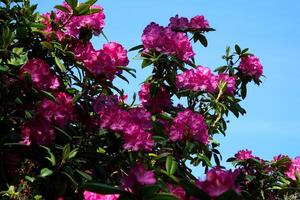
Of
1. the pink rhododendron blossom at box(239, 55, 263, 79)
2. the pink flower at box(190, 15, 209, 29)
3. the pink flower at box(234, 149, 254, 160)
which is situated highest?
the pink flower at box(190, 15, 209, 29)

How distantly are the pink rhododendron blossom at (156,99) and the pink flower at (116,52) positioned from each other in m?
0.49

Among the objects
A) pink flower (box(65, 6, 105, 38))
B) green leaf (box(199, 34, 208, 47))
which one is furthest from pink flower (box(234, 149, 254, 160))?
pink flower (box(65, 6, 105, 38))

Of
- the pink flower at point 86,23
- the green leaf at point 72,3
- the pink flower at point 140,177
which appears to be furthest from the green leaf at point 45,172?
the pink flower at point 140,177

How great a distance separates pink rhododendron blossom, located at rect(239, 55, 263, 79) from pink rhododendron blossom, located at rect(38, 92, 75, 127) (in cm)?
191

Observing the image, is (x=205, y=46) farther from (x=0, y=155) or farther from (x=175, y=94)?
(x=0, y=155)

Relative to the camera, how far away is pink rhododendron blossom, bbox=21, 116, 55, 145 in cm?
309

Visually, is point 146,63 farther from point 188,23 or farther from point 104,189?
point 104,189

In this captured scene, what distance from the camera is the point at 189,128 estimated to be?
A: 3.37 metres

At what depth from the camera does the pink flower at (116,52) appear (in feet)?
12.1

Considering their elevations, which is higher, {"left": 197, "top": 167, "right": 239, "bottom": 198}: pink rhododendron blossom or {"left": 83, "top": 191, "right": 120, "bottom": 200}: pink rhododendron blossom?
{"left": 83, "top": 191, "right": 120, "bottom": 200}: pink rhododendron blossom

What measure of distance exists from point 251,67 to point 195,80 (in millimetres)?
807

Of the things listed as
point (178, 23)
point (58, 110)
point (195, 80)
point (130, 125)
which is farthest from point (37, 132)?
point (178, 23)

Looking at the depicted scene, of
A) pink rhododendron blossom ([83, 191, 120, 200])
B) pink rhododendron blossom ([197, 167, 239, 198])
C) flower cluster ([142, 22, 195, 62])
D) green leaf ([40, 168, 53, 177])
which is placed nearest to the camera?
pink rhododendron blossom ([197, 167, 239, 198])

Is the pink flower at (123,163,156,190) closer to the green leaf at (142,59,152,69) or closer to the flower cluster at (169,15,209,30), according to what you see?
the green leaf at (142,59,152,69)
